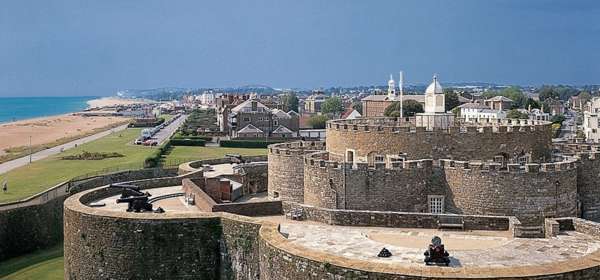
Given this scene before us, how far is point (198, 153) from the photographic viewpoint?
73.4 meters

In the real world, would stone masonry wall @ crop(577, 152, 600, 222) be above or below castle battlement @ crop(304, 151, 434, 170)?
below

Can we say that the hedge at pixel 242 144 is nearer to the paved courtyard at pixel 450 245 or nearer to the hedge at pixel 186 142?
the hedge at pixel 186 142

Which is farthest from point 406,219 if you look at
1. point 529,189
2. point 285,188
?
point 285,188

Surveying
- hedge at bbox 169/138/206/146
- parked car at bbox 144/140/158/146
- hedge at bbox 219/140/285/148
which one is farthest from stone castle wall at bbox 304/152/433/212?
parked car at bbox 144/140/158/146

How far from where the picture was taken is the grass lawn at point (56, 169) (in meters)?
46.9

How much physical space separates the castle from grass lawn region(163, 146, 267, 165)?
113ft

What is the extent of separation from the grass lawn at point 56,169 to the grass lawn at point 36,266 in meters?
8.60

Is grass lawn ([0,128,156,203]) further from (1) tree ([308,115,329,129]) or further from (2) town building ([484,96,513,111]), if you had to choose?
(2) town building ([484,96,513,111])

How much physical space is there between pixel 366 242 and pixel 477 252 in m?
3.39

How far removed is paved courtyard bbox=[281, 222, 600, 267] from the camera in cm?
1842

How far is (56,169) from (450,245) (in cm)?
4806

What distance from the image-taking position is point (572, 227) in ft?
72.9

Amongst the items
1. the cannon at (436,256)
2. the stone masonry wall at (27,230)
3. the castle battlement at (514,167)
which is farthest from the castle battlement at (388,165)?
the stone masonry wall at (27,230)

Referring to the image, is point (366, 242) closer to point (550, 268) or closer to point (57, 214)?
point (550, 268)
